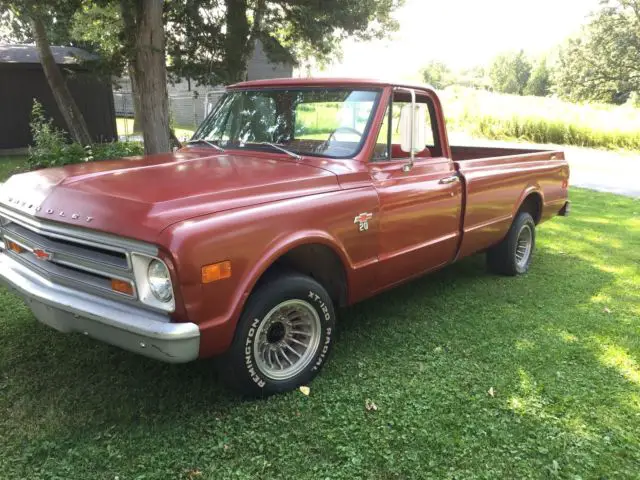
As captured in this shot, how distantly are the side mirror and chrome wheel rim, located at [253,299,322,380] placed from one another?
4.66 feet

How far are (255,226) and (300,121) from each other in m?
1.41

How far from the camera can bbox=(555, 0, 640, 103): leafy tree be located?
43.2 meters

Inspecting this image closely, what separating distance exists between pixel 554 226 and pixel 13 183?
7.42 metres

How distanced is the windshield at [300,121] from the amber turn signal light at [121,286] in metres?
1.65

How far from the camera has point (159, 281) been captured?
2516 millimetres

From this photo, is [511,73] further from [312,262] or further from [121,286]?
[121,286]

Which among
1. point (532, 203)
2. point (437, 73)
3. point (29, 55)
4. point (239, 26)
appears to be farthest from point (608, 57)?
point (437, 73)

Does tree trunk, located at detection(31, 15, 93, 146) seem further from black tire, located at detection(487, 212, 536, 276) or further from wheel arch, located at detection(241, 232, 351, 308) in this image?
wheel arch, located at detection(241, 232, 351, 308)

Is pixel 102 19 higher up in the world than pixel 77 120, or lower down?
higher up

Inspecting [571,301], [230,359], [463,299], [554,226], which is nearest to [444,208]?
[463,299]

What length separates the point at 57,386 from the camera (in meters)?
3.14

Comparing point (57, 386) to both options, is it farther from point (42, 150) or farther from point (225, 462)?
point (42, 150)

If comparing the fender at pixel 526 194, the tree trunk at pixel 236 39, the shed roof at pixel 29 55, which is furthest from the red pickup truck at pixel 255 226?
the shed roof at pixel 29 55

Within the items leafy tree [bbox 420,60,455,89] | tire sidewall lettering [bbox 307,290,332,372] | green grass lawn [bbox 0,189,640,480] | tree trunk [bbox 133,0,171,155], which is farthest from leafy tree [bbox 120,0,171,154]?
leafy tree [bbox 420,60,455,89]
